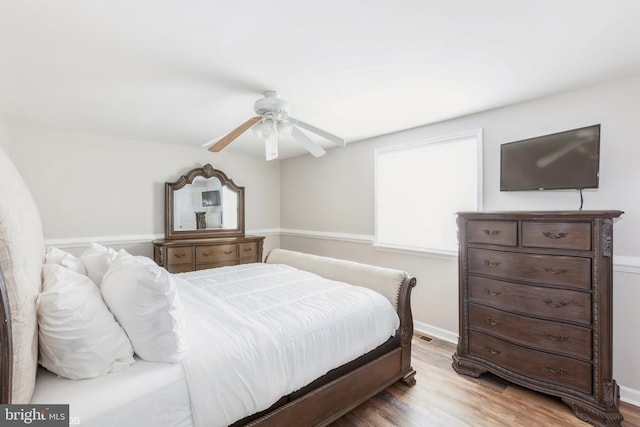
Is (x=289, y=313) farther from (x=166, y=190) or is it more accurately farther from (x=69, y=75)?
(x=166, y=190)

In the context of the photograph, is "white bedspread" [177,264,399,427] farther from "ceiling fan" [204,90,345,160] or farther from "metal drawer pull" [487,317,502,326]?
"ceiling fan" [204,90,345,160]

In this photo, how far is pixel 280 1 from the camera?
1288 mm

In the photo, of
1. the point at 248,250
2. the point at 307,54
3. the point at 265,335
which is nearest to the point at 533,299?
the point at 265,335

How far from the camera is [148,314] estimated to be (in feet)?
4.02

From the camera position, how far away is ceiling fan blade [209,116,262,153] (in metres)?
2.14

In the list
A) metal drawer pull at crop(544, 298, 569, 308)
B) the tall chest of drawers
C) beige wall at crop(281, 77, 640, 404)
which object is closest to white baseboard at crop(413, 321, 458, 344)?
beige wall at crop(281, 77, 640, 404)

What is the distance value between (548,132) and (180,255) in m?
4.18

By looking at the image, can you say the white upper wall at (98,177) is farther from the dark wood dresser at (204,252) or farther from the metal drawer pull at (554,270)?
the metal drawer pull at (554,270)

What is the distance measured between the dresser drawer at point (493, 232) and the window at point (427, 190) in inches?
22.4

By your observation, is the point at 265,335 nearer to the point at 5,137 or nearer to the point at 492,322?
the point at 492,322

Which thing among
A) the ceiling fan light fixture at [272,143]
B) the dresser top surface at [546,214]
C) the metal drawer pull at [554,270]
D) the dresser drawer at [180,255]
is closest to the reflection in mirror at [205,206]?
the dresser drawer at [180,255]

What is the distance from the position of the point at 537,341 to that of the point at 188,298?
2.48 metres

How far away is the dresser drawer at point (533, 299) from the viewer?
1.83 meters

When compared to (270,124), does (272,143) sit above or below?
below
